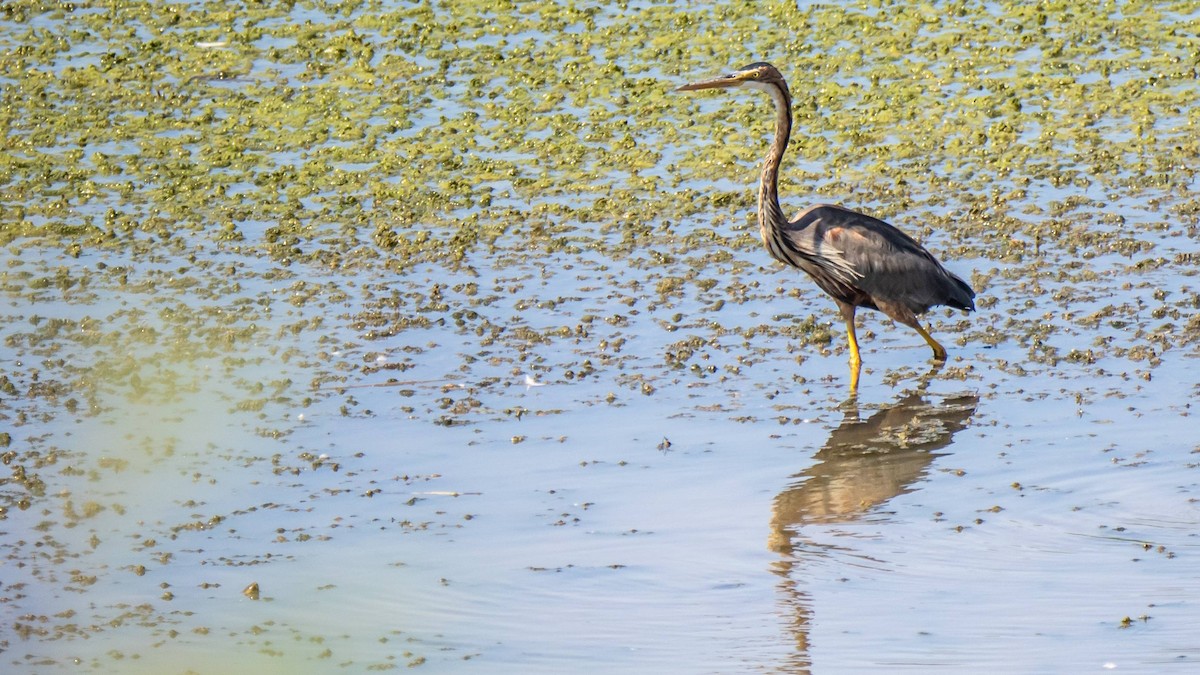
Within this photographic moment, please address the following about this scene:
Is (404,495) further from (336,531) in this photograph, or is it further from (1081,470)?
(1081,470)

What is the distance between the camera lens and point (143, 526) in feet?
25.6

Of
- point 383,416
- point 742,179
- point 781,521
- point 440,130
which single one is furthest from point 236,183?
point 781,521

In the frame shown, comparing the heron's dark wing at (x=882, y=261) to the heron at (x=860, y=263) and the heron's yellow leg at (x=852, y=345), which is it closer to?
the heron at (x=860, y=263)

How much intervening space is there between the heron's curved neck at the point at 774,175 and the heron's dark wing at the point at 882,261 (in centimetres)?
12

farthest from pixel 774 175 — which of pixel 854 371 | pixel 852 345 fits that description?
pixel 854 371

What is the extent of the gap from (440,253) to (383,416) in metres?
2.70

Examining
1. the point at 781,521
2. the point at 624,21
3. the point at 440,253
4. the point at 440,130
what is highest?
the point at 624,21

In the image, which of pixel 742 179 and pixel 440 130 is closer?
pixel 742 179

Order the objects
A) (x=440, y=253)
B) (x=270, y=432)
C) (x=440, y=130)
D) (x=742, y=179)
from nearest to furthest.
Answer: (x=270, y=432) < (x=440, y=253) < (x=742, y=179) < (x=440, y=130)

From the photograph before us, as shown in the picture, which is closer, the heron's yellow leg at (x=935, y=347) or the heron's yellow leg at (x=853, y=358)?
the heron's yellow leg at (x=853, y=358)

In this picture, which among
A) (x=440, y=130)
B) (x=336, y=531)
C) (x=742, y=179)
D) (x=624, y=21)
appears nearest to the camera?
(x=336, y=531)

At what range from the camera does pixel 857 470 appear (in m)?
8.42

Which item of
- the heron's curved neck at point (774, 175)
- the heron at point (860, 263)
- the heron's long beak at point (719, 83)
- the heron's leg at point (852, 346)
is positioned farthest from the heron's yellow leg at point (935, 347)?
the heron's long beak at point (719, 83)

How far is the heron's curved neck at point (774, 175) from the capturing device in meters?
10.0
